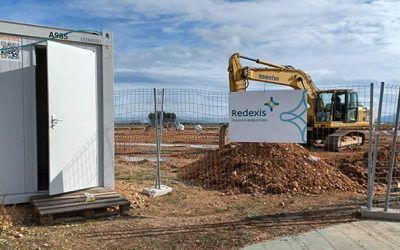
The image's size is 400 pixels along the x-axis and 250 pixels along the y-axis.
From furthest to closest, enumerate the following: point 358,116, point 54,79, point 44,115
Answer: point 358,116 < point 44,115 < point 54,79

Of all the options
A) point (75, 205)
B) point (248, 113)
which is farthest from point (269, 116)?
point (75, 205)

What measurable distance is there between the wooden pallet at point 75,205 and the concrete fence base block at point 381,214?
3.98m

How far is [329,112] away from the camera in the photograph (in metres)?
23.2

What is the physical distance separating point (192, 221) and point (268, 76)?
44.9 ft

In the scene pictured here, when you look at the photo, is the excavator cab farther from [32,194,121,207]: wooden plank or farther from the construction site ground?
[32,194,121,207]: wooden plank

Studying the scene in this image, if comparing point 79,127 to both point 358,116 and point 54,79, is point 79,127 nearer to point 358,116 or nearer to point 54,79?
point 54,79

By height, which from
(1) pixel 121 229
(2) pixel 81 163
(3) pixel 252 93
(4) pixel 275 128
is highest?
(3) pixel 252 93

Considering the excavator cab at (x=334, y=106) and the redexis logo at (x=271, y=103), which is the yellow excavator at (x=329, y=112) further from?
the redexis logo at (x=271, y=103)

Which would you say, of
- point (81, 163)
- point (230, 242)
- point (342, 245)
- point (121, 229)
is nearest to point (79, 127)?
point (81, 163)

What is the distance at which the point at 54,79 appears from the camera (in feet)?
24.8

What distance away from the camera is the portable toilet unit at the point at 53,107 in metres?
7.64

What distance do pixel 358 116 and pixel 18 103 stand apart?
65.6 feet

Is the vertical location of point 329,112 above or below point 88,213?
above

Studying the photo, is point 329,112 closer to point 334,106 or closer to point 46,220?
point 334,106
